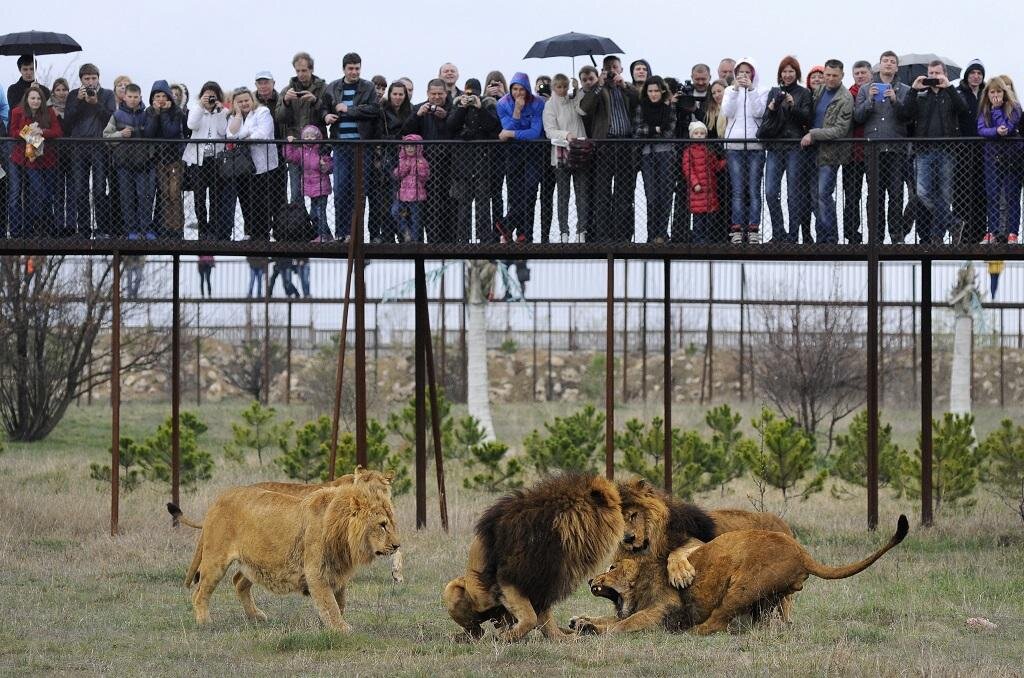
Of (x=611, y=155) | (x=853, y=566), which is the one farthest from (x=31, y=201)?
(x=853, y=566)

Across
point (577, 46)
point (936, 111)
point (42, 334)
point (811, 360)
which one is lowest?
point (811, 360)

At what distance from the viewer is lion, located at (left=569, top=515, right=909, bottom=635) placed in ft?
31.4

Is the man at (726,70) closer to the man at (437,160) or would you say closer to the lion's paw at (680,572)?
the man at (437,160)

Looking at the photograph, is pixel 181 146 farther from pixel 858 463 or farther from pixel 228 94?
pixel 858 463

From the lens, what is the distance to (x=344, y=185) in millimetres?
14930

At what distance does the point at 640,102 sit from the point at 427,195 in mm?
2127

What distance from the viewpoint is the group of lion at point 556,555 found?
9.23m

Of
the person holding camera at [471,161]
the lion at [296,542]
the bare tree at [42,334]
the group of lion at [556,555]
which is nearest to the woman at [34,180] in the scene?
the person holding camera at [471,161]

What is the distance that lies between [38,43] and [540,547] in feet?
34.4

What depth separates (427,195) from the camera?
14891 millimetres

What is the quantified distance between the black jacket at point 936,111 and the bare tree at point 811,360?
14.3 m

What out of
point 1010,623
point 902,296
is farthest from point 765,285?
point 1010,623

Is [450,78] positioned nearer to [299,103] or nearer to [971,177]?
[299,103]

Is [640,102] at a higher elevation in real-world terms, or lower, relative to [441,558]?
higher
